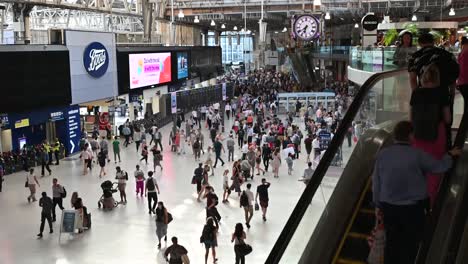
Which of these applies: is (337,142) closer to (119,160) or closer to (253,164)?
(253,164)

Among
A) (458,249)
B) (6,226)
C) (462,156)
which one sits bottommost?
(6,226)

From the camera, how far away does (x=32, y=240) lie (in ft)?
42.7

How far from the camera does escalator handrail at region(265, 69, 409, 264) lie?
4.68 meters

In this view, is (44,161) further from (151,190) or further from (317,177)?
(317,177)

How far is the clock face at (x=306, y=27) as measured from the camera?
27.2 m

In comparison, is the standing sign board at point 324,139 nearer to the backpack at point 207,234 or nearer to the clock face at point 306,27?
the clock face at point 306,27

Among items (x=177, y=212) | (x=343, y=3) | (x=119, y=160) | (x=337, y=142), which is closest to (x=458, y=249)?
(x=337, y=142)

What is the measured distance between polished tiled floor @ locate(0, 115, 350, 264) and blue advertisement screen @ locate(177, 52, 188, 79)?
1817 centimetres

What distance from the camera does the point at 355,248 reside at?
16.4 ft

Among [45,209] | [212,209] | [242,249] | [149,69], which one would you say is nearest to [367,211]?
[242,249]

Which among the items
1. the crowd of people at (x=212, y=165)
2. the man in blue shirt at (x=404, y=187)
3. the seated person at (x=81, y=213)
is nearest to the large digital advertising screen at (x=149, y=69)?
the crowd of people at (x=212, y=165)

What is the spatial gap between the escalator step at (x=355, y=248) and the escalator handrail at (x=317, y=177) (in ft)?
1.76

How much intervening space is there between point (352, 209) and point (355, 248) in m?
0.52

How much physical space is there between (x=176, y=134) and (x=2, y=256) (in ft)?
41.9
